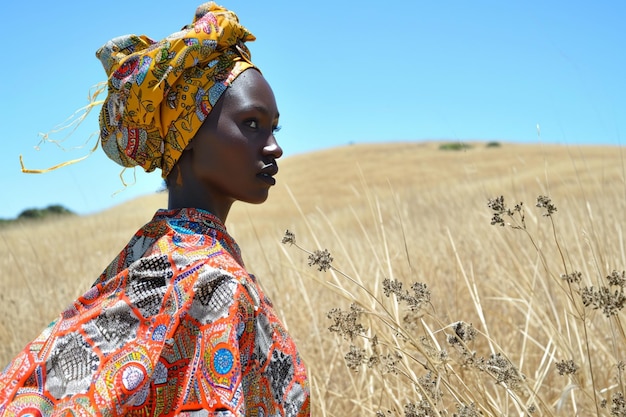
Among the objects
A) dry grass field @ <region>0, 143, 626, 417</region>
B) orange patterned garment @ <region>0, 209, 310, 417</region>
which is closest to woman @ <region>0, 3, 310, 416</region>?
orange patterned garment @ <region>0, 209, 310, 417</region>

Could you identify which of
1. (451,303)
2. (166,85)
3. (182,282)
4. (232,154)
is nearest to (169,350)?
(182,282)

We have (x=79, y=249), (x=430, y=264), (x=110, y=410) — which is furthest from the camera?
(x=79, y=249)

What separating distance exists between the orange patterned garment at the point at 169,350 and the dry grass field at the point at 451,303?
21 centimetres

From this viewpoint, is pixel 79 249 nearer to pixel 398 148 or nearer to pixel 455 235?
pixel 455 235

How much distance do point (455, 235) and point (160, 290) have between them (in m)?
3.69

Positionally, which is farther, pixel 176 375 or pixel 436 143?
pixel 436 143

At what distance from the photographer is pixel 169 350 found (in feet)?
4.80

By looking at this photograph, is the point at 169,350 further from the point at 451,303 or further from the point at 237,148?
the point at 451,303

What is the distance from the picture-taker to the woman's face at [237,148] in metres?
1.70

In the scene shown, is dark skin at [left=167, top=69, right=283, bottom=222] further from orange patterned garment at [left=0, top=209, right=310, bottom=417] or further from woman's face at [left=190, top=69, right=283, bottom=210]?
orange patterned garment at [left=0, top=209, right=310, bottom=417]

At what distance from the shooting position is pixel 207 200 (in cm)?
175

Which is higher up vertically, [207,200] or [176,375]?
[207,200]

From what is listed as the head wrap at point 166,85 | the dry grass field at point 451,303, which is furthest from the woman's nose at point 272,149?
the dry grass field at point 451,303

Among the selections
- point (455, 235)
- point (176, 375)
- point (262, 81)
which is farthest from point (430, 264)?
point (176, 375)
